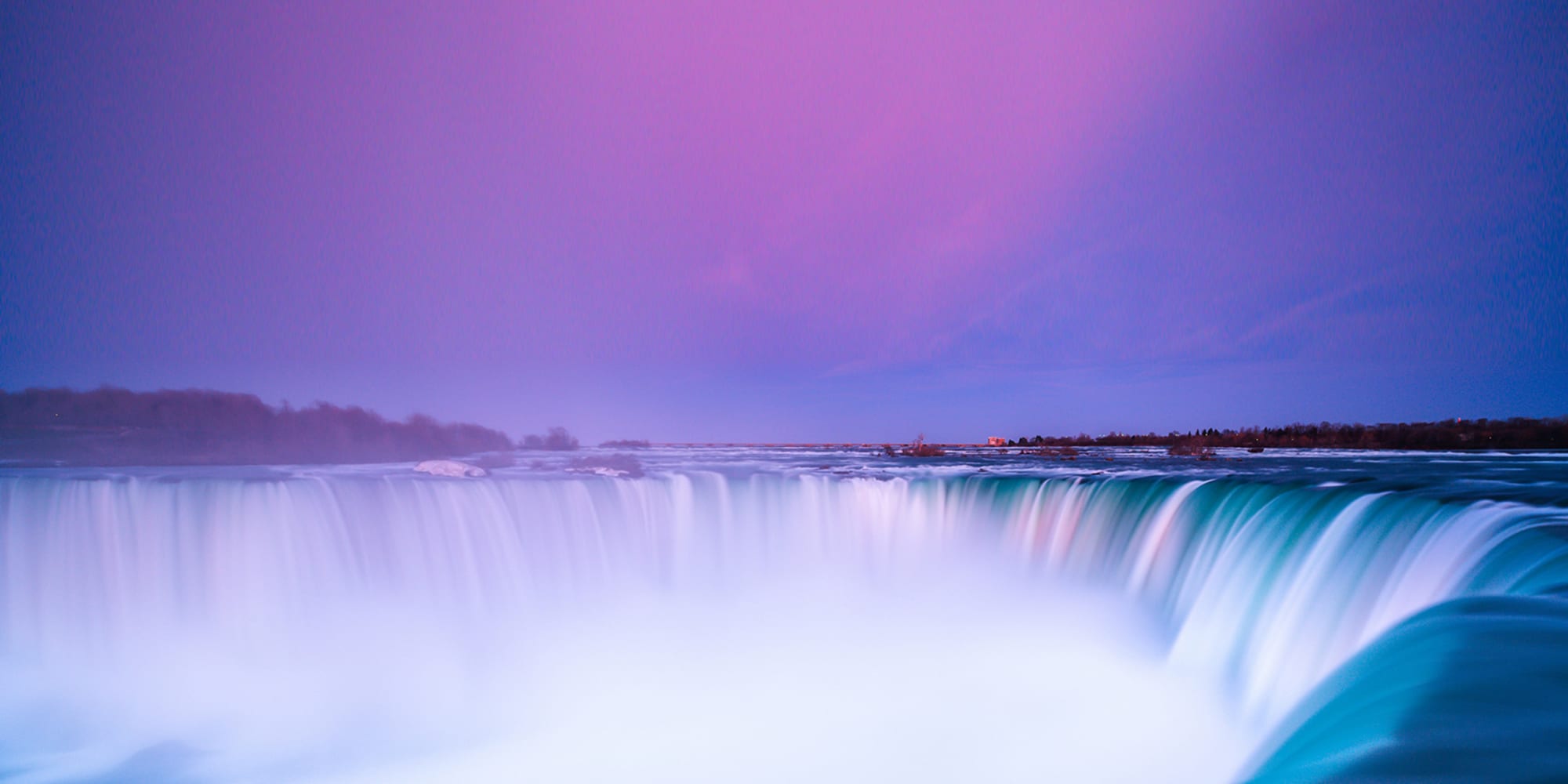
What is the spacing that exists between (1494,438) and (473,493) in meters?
26.1

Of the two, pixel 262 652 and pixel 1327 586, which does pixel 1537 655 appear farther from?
pixel 262 652

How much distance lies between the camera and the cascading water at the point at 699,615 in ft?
20.7

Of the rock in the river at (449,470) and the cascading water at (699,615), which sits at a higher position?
the rock in the river at (449,470)

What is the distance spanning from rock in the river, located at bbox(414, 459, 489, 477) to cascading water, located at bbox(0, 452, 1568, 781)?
735 mm

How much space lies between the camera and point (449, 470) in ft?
43.0

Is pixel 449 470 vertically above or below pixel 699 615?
above

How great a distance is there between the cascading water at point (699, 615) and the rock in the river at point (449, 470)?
735 mm

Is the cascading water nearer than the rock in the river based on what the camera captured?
Yes

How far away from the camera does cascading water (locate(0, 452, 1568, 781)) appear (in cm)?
631

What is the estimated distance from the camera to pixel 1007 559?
34.5 feet

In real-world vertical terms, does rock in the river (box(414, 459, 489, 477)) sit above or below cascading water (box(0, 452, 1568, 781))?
above

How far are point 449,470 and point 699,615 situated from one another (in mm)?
5427

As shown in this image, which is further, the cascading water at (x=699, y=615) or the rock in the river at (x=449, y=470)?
the rock in the river at (x=449, y=470)

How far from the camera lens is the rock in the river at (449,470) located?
12.9 metres
